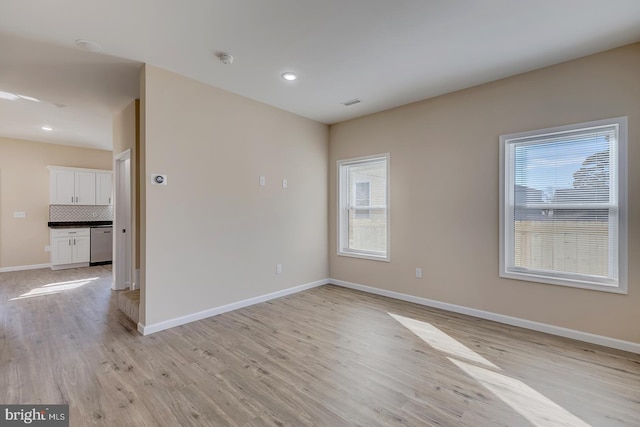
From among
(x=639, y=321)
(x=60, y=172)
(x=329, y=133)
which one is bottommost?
(x=639, y=321)

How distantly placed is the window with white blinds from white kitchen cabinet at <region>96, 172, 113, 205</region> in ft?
19.4

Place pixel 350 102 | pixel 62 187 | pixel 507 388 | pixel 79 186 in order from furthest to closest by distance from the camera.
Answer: pixel 79 186, pixel 62 187, pixel 350 102, pixel 507 388

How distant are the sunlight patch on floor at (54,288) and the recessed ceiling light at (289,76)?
487 centimetres

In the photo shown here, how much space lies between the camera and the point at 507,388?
214 centimetres

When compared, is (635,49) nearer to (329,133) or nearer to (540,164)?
(540,164)

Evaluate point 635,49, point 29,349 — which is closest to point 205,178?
point 29,349

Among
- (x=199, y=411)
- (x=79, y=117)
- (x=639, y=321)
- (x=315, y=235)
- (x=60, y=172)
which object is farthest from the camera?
(x=60, y=172)

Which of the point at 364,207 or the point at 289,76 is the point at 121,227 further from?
the point at 364,207

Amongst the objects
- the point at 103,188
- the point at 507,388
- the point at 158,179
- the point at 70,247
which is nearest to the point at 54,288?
the point at 70,247

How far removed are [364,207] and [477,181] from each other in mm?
1768

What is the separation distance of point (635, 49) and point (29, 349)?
620 cm

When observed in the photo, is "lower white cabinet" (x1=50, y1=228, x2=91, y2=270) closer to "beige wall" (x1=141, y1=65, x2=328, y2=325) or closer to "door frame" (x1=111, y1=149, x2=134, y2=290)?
"door frame" (x1=111, y1=149, x2=134, y2=290)

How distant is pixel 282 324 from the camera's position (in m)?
3.35

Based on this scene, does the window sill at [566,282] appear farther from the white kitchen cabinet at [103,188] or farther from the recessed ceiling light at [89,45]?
the white kitchen cabinet at [103,188]
